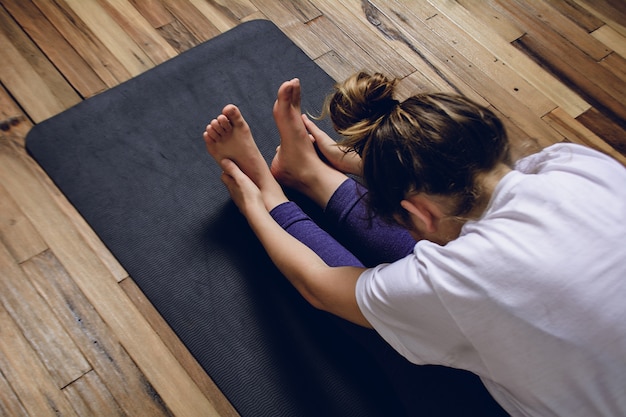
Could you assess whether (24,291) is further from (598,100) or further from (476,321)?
(598,100)

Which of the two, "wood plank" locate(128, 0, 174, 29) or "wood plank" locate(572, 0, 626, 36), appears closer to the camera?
"wood plank" locate(128, 0, 174, 29)

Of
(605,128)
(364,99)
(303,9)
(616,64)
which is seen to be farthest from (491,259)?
(616,64)

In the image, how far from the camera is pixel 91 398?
1009 mm

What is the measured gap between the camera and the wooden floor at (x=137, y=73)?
40.7 inches

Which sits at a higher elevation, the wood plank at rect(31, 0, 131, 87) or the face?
the face

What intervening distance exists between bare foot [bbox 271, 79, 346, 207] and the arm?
0.07 meters

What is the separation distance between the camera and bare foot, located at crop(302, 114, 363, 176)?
1.22m

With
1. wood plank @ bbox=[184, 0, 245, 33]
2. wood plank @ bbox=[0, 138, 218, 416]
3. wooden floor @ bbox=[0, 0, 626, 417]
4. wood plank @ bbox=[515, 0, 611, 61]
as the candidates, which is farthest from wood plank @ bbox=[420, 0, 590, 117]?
wood plank @ bbox=[0, 138, 218, 416]

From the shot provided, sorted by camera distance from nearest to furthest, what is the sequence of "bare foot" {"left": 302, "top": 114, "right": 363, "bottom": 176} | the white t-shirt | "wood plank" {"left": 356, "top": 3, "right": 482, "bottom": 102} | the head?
the white t-shirt, the head, "bare foot" {"left": 302, "top": 114, "right": 363, "bottom": 176}, "wood plank" {"left": 356, "top": 3, "right": 482, "bottom": 102}

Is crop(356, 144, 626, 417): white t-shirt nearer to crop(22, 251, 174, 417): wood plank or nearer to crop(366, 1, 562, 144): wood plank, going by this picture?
crop(22, 251, 174, 417): wood plank

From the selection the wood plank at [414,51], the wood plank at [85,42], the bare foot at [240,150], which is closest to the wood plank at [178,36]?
the wood plank at [85,42]

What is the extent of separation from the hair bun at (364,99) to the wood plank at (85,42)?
2.71 feet

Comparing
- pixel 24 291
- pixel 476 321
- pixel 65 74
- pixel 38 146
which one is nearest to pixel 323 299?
pixel 476 321

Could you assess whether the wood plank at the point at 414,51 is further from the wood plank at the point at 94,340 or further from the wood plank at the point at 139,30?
the wood plank at the point at 94,340
